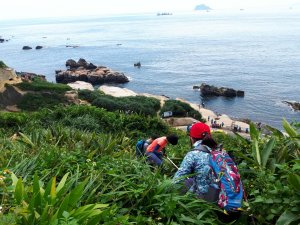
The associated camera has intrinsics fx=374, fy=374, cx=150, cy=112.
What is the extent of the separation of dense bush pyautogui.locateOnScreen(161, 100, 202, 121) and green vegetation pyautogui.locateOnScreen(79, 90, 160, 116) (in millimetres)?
1279

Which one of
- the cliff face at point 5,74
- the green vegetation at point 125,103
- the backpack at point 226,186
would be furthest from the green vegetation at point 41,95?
the backpack at point 226,186

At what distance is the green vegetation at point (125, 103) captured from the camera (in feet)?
117

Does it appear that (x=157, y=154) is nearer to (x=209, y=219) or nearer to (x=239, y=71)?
(x=209, y=219)

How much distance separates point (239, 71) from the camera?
6569 cm

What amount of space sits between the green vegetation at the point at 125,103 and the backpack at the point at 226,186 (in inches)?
1185

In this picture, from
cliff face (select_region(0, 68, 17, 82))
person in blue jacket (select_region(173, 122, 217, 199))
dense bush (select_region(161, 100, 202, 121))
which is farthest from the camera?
dense bush (select_region(161, 100, 202, 121))

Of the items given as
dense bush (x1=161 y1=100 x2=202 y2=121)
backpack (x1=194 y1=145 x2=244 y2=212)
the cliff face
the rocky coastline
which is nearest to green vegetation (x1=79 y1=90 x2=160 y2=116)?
dense bush (x1=161 y1=100 x2=202 y2=121)

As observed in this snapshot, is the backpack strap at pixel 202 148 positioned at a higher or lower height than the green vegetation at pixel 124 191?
higher

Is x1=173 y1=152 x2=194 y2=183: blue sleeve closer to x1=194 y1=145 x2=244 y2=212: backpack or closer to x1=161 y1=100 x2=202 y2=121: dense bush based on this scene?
x1=194 y1=145 x2=244 y2=212: backpack

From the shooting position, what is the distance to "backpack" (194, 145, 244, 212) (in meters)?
3.79

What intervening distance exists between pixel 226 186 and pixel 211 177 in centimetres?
22

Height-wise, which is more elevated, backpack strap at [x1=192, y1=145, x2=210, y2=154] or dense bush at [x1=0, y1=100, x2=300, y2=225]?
backpack strap at [x1=192, y1=145, x2=210, y2=154]

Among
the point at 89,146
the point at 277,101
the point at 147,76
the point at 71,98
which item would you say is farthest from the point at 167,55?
the point at 89,146

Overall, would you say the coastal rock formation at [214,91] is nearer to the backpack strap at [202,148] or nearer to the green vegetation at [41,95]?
the green vegetation at [41,95]
